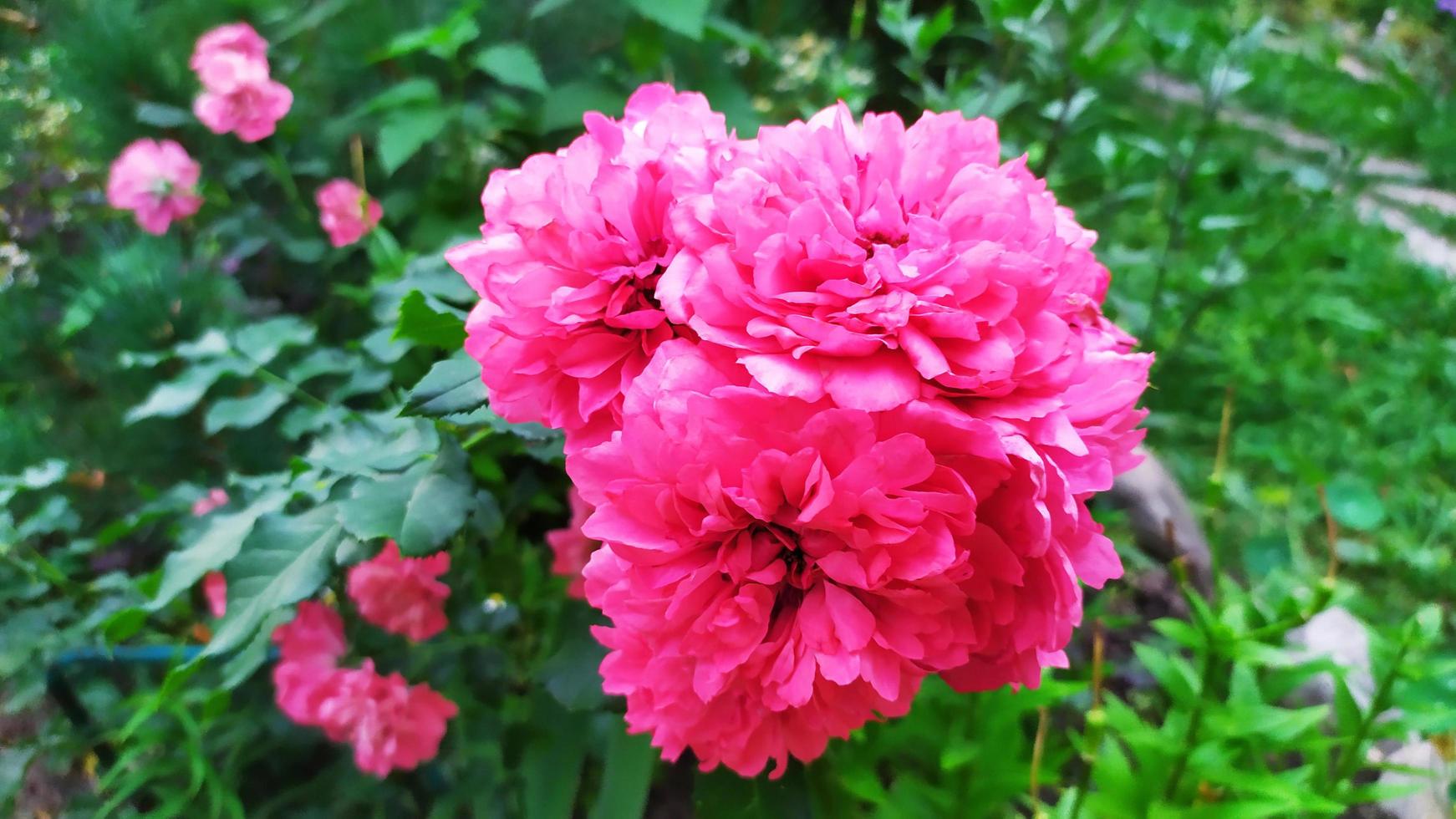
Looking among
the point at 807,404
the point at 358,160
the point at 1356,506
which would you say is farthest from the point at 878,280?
the point at 1356,506

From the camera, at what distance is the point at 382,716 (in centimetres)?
67

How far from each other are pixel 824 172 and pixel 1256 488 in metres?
1.34

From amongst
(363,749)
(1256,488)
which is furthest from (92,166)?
(1256,488)

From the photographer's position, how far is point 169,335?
3.00 feet

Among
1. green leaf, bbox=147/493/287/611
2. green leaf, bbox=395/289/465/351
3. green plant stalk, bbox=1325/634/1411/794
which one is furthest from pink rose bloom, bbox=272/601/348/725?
green plant stalk, bbox=1325/634/1411/794

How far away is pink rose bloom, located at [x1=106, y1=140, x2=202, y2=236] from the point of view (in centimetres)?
95

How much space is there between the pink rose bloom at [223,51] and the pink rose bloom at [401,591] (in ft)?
1.96

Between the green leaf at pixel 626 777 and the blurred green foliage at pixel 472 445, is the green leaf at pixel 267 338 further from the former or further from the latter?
the green leaf at pixel 626 777

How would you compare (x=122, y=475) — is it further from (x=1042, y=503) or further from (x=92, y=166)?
(x=1042, y=503)

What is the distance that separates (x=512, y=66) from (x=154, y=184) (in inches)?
17.0

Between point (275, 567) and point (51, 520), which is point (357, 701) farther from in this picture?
point (51, 520)

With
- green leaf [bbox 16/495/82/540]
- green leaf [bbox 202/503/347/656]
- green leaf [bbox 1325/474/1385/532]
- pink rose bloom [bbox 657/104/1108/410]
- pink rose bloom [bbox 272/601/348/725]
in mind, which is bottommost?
green leaf [bbox 1325/474/1385/532]

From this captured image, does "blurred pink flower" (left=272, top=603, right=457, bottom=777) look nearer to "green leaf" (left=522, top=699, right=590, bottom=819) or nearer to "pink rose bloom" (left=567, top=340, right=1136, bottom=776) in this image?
"green leaf" (left=522, top=699, right=590, bottom=819)

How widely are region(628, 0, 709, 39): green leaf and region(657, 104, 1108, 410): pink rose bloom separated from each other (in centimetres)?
57
